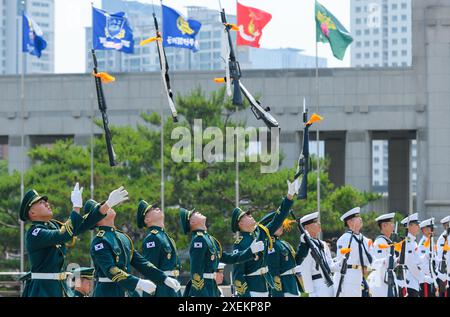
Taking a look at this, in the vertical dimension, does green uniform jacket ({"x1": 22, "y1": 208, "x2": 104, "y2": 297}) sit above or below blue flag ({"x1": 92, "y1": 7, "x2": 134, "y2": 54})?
below

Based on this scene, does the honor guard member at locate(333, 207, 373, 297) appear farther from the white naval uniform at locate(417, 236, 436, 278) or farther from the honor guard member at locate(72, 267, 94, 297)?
the honor guard member at locate(72, 267, 94, 297)

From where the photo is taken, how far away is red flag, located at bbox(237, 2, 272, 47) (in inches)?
1395

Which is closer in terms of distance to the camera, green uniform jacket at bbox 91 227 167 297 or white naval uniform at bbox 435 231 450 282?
green uniform jacket at bbox 91 227 167 297

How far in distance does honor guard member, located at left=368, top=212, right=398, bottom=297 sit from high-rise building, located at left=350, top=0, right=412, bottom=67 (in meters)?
170

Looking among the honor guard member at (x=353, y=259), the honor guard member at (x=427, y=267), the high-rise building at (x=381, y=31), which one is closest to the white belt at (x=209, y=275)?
the honor guard member at (x=353, y=259)

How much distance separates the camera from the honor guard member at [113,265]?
1361 cm

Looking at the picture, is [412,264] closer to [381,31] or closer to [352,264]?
[352,264]

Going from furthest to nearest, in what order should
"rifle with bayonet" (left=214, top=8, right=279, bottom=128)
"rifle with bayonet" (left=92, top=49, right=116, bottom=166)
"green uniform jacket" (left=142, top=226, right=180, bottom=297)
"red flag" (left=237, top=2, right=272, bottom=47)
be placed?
"red flag" (left=237, top=2, right=272, bottom=47) < "rifle with bayonet" (left=214, top=8, right=279, bottom=128) < "rifle with bayonet" (left=92, top=49, right=116, bottom=166) < "green uniform jacket" (left=142, top=226, right=180, bottom=297)

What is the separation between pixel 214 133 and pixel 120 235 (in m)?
23.9

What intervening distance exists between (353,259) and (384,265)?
2.88 feet

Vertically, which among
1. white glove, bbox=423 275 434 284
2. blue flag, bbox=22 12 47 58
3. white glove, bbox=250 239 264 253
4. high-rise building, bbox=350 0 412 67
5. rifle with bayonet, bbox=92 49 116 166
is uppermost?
high-rise building, bbox=350 0 412 67

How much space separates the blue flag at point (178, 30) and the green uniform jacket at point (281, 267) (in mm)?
18426

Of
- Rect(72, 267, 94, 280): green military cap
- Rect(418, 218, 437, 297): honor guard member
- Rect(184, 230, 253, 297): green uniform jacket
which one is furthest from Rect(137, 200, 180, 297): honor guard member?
Rect(418, 218, 437, 297): honor guard member

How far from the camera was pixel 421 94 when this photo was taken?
46031 millimetres
